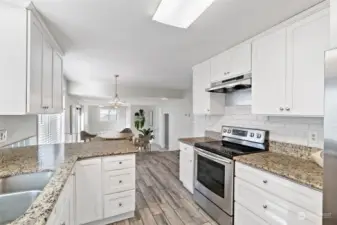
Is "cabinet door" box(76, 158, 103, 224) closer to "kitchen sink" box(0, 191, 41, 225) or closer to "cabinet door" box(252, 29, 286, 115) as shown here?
"kitchen sink" box(0, 191, 41, 225)

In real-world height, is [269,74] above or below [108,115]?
above

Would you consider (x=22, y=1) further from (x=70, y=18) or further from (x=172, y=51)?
(x=172, y=51)

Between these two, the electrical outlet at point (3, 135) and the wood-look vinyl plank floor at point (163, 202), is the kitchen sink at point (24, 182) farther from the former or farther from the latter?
the wood-look vinyl plank floor at point (163, 202)

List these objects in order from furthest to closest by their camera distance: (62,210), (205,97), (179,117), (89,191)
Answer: (179,117), (205,97), (89,191), (62,210)

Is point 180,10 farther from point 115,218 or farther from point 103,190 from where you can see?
point 115,218

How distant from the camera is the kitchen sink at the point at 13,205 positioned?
1.21 metres

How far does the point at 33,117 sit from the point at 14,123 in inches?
22.7

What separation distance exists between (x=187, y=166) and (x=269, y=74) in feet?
6.41

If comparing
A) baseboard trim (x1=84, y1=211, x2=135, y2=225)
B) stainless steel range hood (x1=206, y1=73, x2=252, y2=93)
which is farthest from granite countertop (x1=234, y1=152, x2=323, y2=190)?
baseboard trim (x1=84, y1=211, x2=135, y2=225)

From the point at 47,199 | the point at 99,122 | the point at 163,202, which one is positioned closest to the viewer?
the point at 47,199

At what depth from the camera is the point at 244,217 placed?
192 cm

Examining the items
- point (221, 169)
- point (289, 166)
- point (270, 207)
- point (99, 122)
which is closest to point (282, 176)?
point (289, 166)

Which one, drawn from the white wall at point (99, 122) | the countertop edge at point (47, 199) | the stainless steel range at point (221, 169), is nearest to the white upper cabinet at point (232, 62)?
the stainless steel range at point (221, 169)

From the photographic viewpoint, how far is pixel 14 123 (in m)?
2.19
